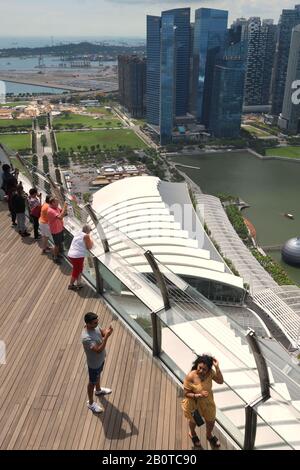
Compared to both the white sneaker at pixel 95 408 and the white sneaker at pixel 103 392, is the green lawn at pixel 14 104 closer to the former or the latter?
the white sneaker at pixel 103 392

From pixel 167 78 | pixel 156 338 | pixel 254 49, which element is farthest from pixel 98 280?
pixel 254 49

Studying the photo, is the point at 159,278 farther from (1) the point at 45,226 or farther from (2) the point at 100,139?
(2) the point at 100,139

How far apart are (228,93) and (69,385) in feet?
195

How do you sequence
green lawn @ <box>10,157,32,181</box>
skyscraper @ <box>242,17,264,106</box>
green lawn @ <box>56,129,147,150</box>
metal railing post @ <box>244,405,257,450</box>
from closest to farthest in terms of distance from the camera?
metal railing post @ <box>244,405,257,450</box> → green lawn @ <box>10,157,32,181</box> → green lawn @ <box>56,129,147,150</box> → skyscraper @ <box>242,17,264,106</box>

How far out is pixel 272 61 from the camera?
2899 inches

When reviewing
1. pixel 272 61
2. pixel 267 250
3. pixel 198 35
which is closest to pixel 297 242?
pixel 267 250

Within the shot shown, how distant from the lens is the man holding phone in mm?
3238

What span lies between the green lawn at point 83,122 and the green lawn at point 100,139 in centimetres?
426

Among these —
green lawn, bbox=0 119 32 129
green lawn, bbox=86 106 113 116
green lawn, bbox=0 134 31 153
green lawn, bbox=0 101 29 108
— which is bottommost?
green lawn, bbox=0 134 31 153

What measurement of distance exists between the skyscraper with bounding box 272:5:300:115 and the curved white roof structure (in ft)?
156

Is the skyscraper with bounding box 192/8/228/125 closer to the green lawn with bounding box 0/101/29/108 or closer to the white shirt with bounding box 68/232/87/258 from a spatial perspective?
the green lawn with bounding box 0/101/29/108

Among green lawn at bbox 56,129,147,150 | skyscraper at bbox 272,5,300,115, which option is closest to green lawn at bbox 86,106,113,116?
green lawn at bbox 56,129,147,150
